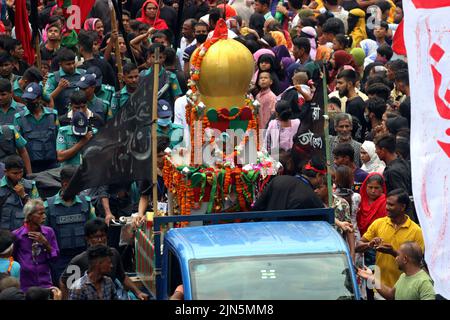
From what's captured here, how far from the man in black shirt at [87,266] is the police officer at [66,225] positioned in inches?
31.8

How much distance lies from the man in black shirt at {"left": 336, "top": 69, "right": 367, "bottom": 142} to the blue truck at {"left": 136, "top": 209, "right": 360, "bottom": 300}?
619cm

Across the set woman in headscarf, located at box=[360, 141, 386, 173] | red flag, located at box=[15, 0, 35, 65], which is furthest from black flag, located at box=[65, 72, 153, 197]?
red flag, located at box=[15, 0, 35, 65]

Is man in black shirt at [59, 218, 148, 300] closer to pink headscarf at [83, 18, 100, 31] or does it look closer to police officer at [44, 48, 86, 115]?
police officer at [44, 48, 86, 115]

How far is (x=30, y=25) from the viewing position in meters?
20.4

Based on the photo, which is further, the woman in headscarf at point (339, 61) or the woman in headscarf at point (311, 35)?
the woman in headscarf at point (311, 35)

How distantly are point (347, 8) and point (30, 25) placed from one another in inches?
264

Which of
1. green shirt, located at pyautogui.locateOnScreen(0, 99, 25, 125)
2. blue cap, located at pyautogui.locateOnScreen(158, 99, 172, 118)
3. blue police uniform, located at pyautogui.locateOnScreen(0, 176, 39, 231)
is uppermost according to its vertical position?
blue cap, located at pyautogui.locateOnScreen(158, 99, 172, 118)

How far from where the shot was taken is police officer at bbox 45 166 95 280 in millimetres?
13055

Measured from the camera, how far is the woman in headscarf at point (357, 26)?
22.5 m

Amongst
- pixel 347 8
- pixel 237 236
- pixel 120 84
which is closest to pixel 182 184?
pixel 237 236

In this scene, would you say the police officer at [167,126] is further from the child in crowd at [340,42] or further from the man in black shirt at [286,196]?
the child in crowd at [340,42]

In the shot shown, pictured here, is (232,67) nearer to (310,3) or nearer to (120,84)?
(120,84)

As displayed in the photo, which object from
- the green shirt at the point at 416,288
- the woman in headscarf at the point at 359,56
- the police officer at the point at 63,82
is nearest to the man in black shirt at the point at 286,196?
the green shirt at the point at 416,288
